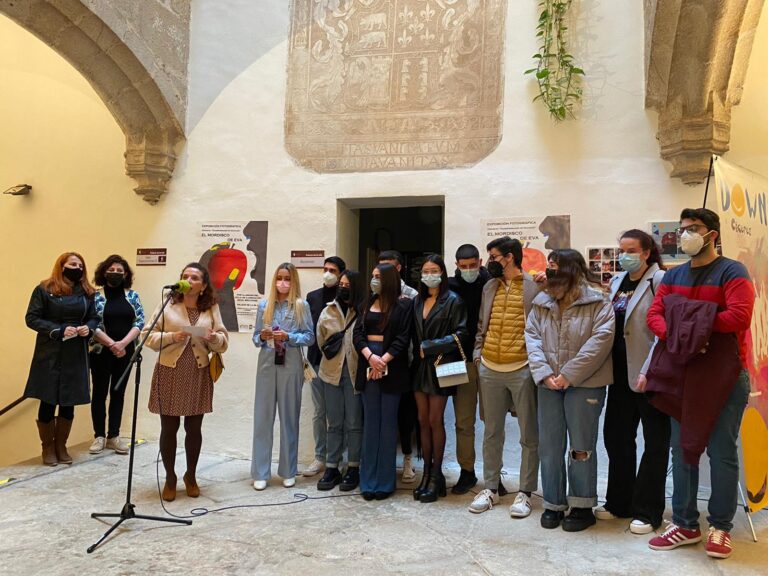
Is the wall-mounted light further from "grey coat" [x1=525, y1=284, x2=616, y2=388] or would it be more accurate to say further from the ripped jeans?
the ripped jeans

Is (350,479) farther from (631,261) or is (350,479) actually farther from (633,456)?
(631,261)

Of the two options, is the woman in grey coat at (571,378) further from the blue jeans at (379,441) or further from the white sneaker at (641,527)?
the blue jeans at (379,441)

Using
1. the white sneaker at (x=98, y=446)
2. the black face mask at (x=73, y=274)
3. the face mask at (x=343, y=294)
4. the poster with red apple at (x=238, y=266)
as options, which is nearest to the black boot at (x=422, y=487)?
the face mask at (x=343, y=294)

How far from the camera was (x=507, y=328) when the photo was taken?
343cm

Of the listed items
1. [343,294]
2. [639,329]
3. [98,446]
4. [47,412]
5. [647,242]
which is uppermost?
[647,242]

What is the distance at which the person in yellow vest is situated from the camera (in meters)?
3.39

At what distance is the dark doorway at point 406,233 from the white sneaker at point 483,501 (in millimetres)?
3219

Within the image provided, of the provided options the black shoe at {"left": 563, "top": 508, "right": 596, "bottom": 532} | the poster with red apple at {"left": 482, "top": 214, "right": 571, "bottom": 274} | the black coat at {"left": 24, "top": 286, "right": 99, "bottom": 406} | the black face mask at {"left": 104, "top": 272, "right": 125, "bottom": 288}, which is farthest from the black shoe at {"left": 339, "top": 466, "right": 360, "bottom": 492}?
the black face mask at {"left": 104, "top": 272, "right": 125, "bottom": 288}

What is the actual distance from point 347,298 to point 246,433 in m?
1.68

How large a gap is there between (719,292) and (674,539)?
3.87ft

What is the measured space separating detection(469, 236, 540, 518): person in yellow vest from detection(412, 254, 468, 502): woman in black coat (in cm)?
17

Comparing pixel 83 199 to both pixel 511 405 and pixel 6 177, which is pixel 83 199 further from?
pixel 511 405

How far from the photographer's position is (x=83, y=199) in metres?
5.38

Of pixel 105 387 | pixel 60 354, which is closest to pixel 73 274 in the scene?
pixel 60 354
